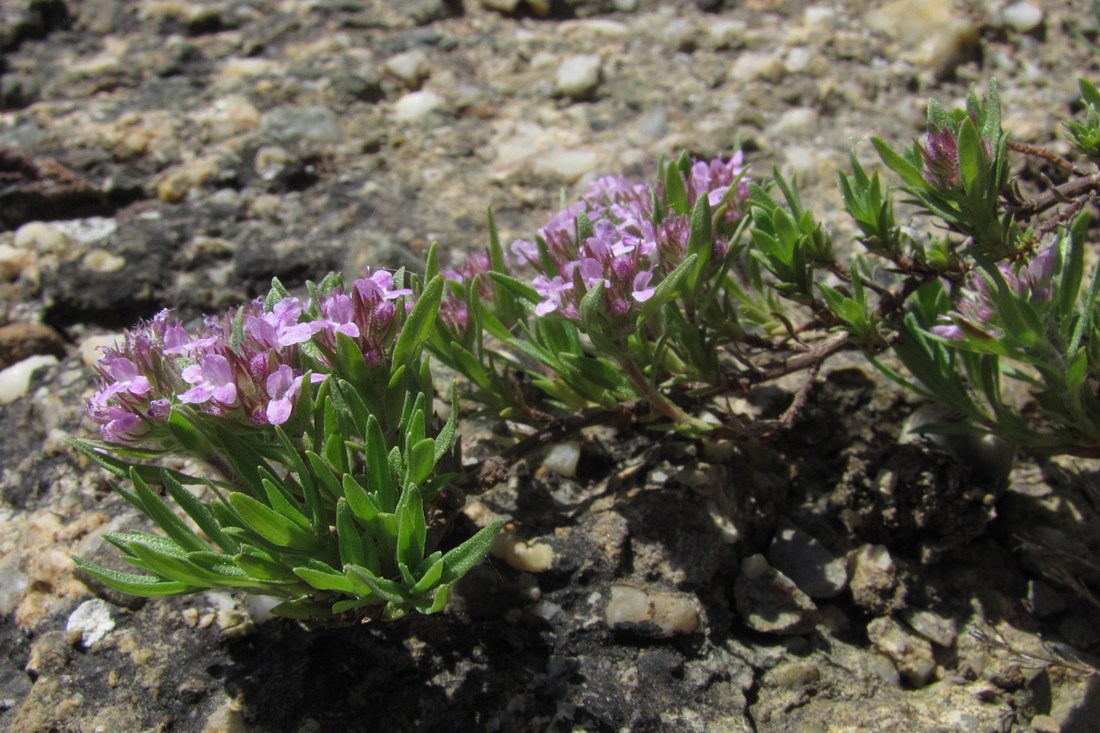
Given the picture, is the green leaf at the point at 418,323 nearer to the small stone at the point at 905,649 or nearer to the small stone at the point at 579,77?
the small stone at the point at 905,649

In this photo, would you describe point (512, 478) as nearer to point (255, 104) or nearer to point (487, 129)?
point (487, 129)

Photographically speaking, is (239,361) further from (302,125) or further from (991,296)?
(302,125)

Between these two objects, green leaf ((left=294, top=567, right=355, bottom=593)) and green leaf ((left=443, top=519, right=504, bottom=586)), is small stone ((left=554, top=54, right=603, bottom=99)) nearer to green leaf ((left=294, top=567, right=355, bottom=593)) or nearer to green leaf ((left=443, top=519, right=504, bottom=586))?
green leaf ((left=443, top=519, right=504, bottom=586))

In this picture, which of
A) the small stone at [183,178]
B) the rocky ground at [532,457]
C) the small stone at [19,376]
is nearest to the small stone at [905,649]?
the rocky ground at [532,457]

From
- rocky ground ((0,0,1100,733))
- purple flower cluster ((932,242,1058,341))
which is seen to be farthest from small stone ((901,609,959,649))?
purple flower cluster ((932,242,1058,341))

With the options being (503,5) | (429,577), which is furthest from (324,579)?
(503,5)

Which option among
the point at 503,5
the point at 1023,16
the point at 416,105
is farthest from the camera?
the point at 503,5
